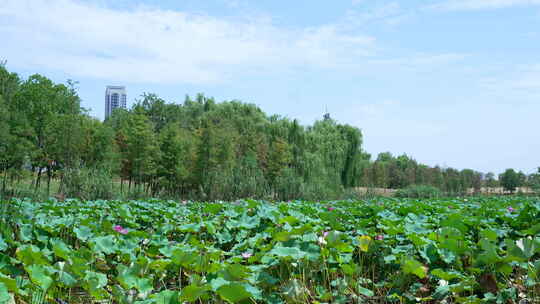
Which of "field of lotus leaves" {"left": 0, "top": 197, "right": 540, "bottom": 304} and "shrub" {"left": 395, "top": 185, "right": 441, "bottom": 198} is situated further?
"shrub" {"left": 395, "top": 185, "right": 441, "bottom": 198}

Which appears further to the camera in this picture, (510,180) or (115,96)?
(115,96)

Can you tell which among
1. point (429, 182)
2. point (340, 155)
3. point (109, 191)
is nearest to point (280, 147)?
point (340, 155)

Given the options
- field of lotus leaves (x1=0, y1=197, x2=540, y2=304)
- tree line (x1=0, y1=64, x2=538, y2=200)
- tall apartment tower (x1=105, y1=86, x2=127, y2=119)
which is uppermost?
tall apartment tower (x1=105, y1=86, x2=127, y2=119)

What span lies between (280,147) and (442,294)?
17.6m

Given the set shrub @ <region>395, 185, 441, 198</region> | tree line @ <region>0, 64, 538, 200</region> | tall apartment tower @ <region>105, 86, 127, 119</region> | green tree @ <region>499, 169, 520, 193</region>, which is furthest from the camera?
tall apartment tower @ <region>105, 86, 127, 119</region>

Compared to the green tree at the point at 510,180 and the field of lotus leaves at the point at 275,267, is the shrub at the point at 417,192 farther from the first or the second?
the field of lotus leaves at the point at 275,267

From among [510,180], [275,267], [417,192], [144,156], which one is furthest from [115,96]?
[275,267]

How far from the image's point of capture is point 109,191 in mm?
12812

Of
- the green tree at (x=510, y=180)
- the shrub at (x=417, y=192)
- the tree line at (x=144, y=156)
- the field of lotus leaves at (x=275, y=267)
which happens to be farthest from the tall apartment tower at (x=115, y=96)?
the field of lotus leaves at (x=275, y=267)

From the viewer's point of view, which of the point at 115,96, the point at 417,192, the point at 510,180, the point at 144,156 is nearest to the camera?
the point at 144,156

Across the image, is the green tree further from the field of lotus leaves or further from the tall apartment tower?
the tall apartment tower

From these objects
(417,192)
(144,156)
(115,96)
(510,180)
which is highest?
(115,96)

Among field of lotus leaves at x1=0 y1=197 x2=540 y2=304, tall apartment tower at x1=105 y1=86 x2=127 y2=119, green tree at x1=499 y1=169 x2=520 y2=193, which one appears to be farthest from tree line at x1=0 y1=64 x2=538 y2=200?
tall apartment tower at x1=105 y1=86 x2=127 y2=119

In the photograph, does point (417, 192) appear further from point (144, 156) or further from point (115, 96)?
point (115, 96)
